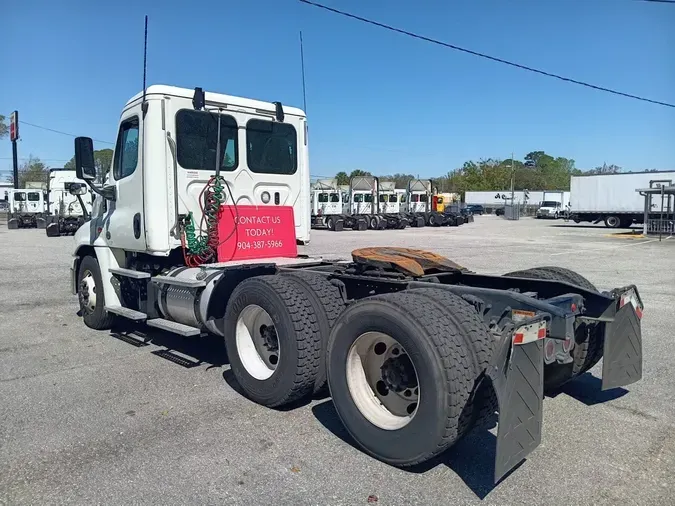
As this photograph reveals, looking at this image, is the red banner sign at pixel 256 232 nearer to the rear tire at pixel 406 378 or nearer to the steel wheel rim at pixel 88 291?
the steel wheel rim at pixel 88 291

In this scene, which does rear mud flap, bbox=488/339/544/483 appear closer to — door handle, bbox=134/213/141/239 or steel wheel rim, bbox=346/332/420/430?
steel wheel rim, bbox=346/332/420/430

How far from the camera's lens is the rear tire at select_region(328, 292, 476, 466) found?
3342 mm

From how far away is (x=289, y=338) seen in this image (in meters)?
4.48

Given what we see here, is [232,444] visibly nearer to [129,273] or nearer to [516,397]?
[516,397]

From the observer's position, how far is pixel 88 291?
775 cm

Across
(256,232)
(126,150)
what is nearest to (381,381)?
(256,232)

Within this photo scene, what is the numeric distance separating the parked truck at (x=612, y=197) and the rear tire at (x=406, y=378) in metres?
37.0

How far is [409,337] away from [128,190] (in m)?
4.63

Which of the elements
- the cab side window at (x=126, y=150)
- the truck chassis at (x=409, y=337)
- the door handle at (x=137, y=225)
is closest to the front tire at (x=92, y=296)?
the door handle at (x=137, y=225)

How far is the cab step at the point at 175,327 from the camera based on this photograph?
225 inches

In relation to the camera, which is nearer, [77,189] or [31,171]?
[77,189]

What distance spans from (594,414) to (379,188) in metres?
37.8

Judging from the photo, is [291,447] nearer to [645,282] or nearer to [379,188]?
[645,282]

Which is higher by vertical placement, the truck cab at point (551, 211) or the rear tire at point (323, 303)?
the truck cab at point (551, 211)
